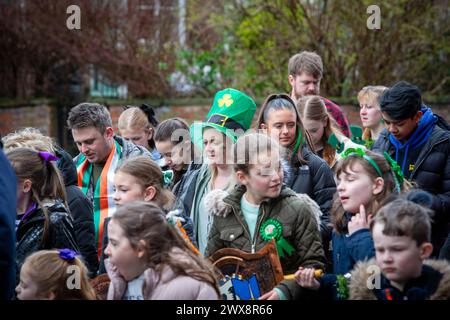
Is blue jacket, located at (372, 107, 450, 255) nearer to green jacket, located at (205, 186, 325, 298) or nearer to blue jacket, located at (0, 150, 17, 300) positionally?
green jacket, located at (205, 186, 325, 298)

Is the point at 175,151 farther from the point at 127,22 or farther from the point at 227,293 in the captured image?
the point at 127,22

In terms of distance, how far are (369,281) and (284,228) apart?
732mm

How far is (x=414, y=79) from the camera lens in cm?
1406

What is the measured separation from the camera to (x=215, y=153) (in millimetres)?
5746

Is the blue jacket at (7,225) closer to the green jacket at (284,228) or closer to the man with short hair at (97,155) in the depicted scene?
the green jacket at (284,228)

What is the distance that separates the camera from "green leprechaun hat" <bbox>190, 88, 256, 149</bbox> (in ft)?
19.7

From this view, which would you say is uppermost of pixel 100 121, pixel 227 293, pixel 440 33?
pixel 440 33

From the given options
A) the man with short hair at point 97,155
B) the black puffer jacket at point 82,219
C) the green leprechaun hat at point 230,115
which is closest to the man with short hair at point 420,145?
the green leprechaun hat at point 230,115

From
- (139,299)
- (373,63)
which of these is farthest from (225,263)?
(373,63)

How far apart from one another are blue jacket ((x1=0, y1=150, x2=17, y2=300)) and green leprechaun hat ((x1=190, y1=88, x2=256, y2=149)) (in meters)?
2.75

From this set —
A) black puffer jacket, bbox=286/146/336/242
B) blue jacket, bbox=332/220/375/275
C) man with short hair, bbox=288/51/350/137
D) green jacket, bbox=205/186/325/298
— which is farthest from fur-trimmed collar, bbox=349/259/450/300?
man with short hair, bbox=288/51/350/137

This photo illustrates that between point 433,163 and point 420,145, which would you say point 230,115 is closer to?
point 420,145

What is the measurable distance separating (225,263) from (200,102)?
33.5 ft

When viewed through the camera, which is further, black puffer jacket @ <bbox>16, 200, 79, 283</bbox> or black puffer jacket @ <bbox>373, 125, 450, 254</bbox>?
black puffer jacket @ <bbox>373, 125, 450, 254</bbox>
